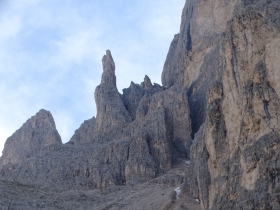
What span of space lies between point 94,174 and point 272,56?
7026 cm

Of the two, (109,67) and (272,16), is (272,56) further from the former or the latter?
(109,67)

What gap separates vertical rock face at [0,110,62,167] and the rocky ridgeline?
1.09 feet

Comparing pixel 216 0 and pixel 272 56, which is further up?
pixel 216 0

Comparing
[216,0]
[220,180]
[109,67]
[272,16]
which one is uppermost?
[216,0]

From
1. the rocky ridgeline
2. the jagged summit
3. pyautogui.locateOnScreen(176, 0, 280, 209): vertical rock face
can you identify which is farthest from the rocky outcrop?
pyautogui.locateOnScreen(176, 0, 280, 209): vertical rock face

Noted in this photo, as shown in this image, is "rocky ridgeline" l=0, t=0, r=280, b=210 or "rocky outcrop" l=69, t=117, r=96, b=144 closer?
"rocky ridgeline" l=0, t=0, r=280, b=210

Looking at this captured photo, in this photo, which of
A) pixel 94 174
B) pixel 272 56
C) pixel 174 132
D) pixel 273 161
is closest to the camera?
pixel 273 161

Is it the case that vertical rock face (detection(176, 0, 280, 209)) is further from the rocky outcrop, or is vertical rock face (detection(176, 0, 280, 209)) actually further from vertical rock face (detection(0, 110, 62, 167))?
vertical rock face (detection(0, 110, 62, 167))

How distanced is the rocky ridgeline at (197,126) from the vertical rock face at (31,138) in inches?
13.1

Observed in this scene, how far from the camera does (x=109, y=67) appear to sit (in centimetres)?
16975

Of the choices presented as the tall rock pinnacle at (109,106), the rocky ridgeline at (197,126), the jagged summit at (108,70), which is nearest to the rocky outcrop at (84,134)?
the rocky ridgeline at (197,126)

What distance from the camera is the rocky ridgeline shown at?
67438 millimetres

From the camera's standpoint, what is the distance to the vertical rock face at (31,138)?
168250 mm

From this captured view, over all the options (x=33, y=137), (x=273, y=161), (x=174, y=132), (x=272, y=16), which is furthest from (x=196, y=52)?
(x=273, y=161)
